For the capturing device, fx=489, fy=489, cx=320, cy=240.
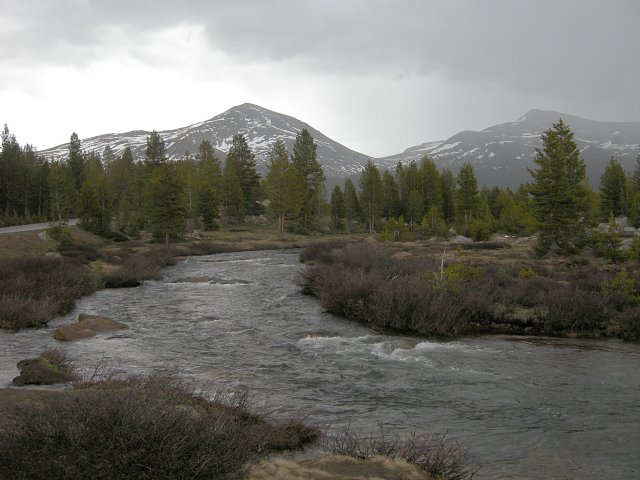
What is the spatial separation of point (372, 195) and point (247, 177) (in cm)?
2234

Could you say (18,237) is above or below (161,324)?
above

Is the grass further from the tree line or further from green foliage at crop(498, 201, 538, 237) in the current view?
green foliage at crop(498, 201, 538, 237)

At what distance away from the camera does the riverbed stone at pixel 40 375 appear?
930cm

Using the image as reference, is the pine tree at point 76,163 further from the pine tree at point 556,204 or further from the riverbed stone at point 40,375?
the riverbed stone at point 40,375

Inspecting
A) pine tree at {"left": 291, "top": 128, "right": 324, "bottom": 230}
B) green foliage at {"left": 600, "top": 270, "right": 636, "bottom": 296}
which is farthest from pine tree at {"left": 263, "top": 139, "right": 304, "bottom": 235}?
green foliage at {"left": 600, "top": 270, "right": 636, "bottom": 296}

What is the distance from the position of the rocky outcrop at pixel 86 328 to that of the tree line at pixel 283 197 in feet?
96.0

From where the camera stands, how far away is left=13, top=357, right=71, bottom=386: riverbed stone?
366 inches

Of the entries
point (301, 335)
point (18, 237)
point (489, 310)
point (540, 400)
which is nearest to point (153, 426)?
point (540, 400)

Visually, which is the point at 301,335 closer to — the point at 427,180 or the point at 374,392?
the point at 374,392

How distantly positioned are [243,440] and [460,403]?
528 cm

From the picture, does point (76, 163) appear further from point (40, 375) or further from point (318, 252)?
point (40, 375)

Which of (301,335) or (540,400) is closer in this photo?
(540,400)

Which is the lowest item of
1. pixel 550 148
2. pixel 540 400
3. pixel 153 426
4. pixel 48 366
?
pixel 540 400

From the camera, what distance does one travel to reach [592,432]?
800 centimetres
